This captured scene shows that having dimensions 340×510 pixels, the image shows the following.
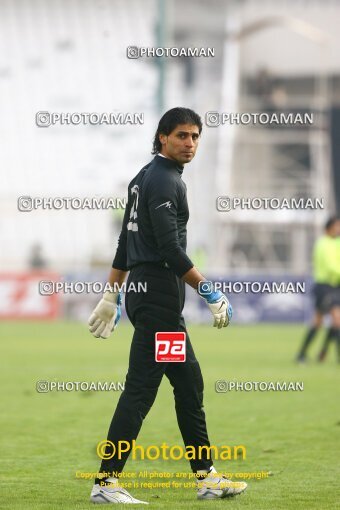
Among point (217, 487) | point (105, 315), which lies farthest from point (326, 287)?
point (217, 487)

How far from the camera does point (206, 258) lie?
102 feet

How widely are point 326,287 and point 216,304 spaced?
36.9ft

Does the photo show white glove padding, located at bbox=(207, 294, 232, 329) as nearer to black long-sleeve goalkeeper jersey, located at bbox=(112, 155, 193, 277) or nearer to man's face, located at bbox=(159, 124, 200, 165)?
black long-sleeve goalkeeper jersey, located at bbox=(112, 155, 193, 277)

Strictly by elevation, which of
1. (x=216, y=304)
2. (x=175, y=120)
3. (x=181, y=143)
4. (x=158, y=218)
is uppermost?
(x=175, y=120)

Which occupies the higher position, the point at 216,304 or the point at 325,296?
the point at 325,296

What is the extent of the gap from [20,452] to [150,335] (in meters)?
2.55

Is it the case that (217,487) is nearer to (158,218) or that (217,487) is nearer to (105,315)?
(105,315)

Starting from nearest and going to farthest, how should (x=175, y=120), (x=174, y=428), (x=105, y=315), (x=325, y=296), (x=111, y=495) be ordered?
1. (x=111, y=495)
2. (x=175, y=120)
3. (x=105, y=315)
4. (x=174, y=428)
5. (x=325, y=296)

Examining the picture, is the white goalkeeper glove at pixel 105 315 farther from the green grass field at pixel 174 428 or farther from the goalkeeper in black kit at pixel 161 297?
the green grass field at pixel 174 428

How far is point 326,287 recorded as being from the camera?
17578mm

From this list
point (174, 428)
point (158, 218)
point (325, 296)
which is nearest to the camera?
point (158, 218)

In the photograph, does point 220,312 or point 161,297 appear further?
point 161,297

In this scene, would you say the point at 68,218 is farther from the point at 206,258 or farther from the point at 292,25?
the point at 292,25

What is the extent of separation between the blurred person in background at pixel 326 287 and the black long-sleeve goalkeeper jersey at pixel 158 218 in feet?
34.8
